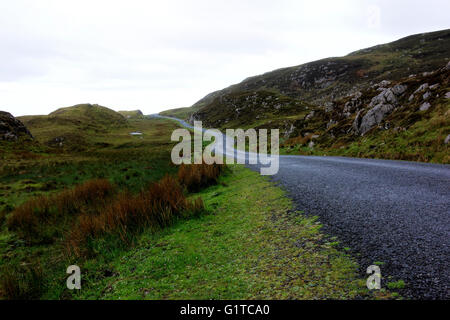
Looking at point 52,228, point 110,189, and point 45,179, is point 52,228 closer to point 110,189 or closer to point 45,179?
point 110,189

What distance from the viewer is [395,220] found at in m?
4.81

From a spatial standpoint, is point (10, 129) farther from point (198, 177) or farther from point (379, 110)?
point (379, 110)

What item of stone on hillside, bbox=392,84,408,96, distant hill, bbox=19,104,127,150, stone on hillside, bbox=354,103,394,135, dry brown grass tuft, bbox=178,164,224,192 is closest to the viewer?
dry brown grass tuft, bbox=178,164,224,192

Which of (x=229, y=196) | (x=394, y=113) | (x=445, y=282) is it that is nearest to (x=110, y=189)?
(x=229, y=196)

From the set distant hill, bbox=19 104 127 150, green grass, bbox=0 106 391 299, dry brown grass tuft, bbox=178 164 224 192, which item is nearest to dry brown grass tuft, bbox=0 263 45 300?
green grass, bbox=0 106 391 299

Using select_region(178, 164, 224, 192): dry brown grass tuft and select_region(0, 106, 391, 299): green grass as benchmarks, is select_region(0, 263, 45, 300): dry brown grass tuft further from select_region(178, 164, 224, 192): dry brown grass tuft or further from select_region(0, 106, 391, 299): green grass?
select_region(178, 164, 224, 192): dry brown grass tuft

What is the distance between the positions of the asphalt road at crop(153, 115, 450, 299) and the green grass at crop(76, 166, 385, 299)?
46cm

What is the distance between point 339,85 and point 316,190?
354 feet

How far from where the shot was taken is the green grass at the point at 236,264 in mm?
3227

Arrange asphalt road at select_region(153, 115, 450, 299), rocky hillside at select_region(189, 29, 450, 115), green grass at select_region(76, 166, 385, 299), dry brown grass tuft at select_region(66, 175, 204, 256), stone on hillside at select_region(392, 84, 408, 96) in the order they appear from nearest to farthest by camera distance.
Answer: asphalt road at select_region(153, 115, 450, 299), green grass at select_region(76, 166, 385, 299), dry brown grass tuft at select_region(66, 175, 204, 256), stone on hillside at select_region(392, 84, 408, 96), rocky hillside at select_region(189, 29, 450, 115)

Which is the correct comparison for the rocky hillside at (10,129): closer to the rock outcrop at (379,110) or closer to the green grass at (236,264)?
the green grass at (236,264)

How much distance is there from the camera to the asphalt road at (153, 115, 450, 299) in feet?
10.2

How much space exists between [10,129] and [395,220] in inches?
2181

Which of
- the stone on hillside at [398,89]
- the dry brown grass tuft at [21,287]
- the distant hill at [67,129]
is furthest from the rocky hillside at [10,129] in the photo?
the stone on hillside at [398,89]
